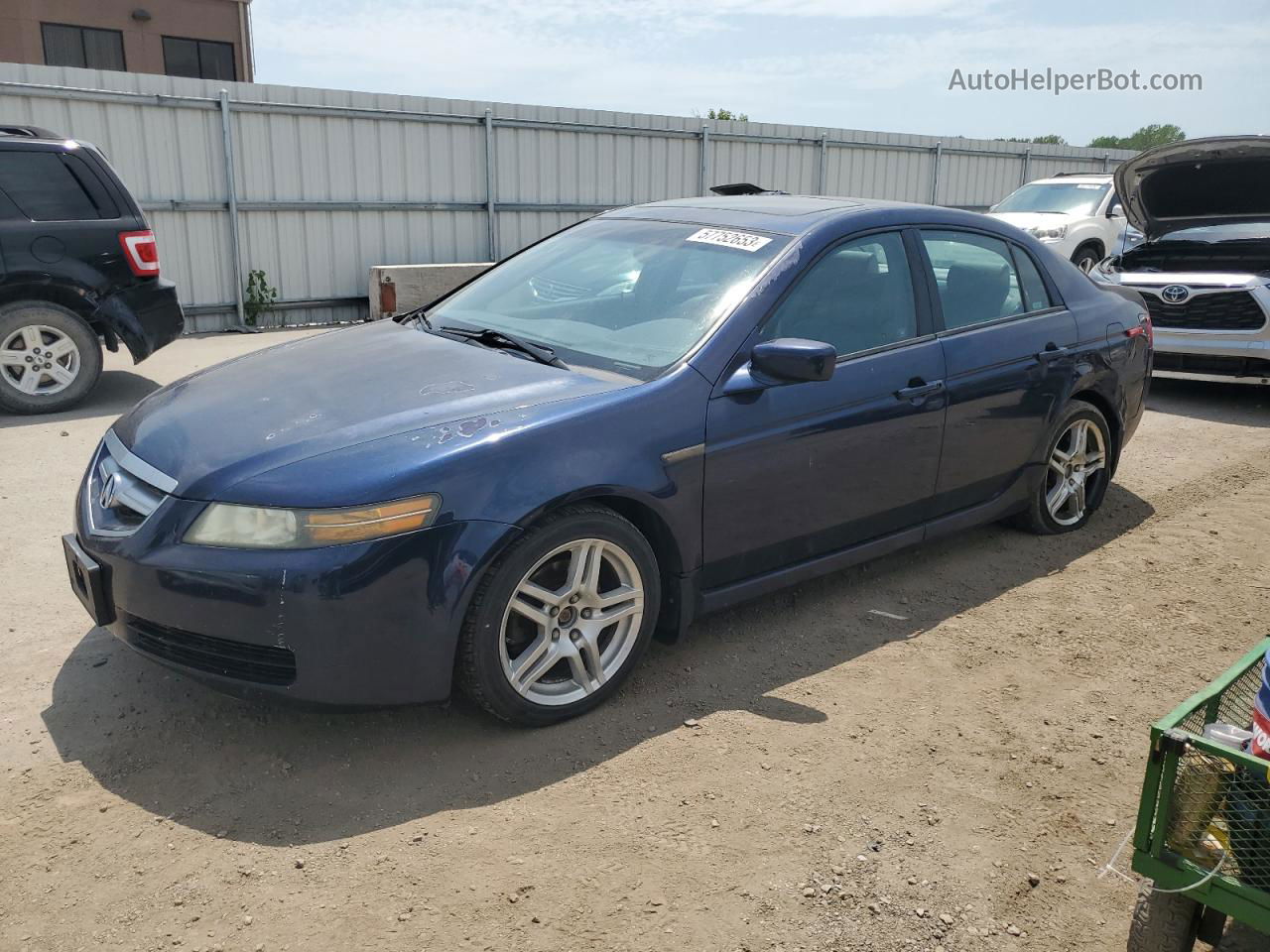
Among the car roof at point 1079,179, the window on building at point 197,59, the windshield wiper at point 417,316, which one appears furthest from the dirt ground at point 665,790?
the window on building at point 197,59

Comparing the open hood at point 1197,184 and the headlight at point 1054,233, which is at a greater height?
the open hood at point 1197,184

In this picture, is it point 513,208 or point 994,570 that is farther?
point 513,208

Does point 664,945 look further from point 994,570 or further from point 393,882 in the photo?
point 994,570

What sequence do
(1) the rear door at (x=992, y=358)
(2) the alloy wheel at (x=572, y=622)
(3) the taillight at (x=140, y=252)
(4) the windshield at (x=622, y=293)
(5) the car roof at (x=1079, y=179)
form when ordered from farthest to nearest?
(5) the car roof at (x=1079, y=179) → (3) the taillight at (x=140, y=252) → (1) the rear door at (x=992, y=358) → (4) the windshield at (x=622, y=293) → (2) the alloy wheel at (x=572, y=622)

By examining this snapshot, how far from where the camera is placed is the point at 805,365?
352cm

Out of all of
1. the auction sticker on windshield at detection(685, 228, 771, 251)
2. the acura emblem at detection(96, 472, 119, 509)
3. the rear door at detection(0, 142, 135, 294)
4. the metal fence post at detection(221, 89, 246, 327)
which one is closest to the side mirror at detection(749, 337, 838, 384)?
the auction sticker on windshield at detection(685, 228, 771, 251)

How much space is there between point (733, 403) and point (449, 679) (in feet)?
4.31

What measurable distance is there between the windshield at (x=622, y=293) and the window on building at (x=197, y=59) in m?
21.7

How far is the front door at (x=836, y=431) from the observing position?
3.64 metres

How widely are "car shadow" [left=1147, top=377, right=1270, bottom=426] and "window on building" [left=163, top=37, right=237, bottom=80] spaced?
822 inches

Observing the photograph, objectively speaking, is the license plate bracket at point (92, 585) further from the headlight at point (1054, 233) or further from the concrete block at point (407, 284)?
the headlight at point (1054, 233)

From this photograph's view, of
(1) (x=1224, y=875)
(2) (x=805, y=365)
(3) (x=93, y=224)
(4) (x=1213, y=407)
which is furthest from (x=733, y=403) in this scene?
(4) (x=1213, y=407)

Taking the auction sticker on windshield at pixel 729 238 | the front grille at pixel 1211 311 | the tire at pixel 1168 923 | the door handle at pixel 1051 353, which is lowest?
the tire at pixel 1168 923

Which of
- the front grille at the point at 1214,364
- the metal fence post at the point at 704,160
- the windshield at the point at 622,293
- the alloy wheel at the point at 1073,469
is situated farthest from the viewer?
the metal fence post at the point at 704,160
